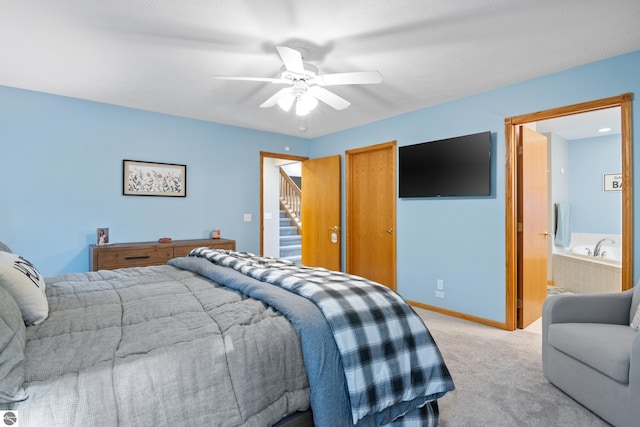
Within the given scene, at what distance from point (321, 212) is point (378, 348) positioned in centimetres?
382

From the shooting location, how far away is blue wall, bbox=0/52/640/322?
3188 mm

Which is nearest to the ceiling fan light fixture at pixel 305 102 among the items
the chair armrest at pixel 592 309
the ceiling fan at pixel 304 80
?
the ceiling fan at pixel 304 80

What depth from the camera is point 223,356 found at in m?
1.23

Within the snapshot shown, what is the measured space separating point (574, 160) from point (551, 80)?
3441 millimetres

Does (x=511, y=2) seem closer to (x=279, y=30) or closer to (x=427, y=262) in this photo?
(x=279, y=30)

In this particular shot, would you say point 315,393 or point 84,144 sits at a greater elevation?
point 84,144

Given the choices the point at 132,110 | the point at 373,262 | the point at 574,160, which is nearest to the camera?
the point at 132,110

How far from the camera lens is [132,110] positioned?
12.7 ft

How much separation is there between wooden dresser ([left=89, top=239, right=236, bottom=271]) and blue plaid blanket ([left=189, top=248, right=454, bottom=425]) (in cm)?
242

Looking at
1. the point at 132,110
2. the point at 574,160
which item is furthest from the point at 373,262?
the point at 574,160

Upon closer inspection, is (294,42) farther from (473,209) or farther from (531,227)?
(531,227)

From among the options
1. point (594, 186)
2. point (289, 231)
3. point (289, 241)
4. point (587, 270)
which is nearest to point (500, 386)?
point (587, 270)

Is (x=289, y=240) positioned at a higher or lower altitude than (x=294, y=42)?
lower

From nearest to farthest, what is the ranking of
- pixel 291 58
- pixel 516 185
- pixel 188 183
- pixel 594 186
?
pixel 291 58 < pixel 516 185 < pixel 188 183 < pixel 594 186
